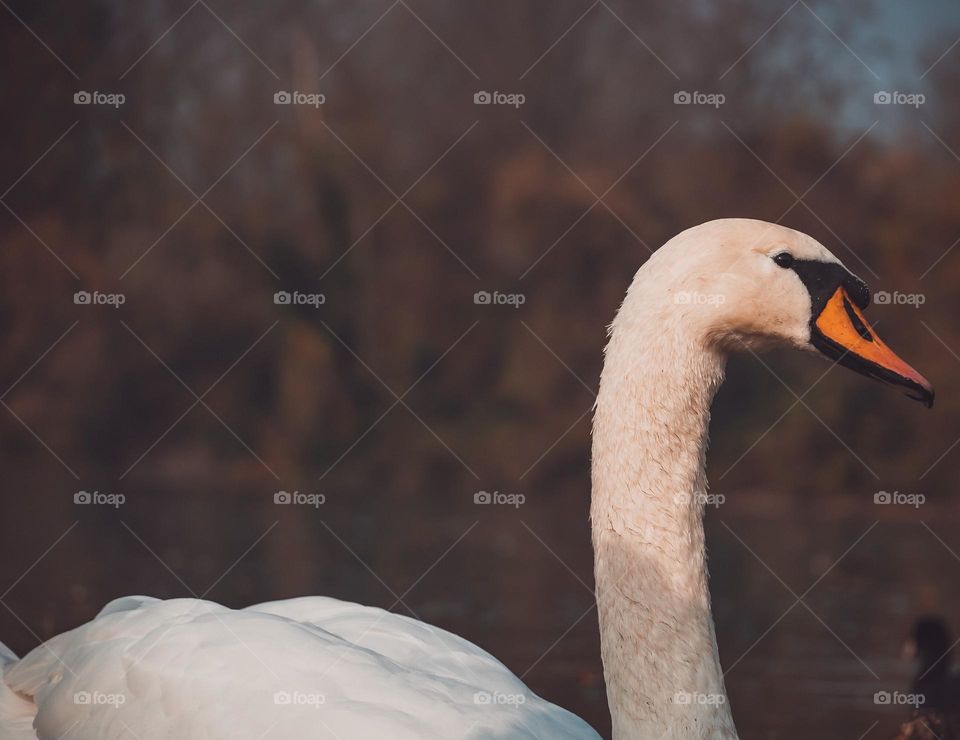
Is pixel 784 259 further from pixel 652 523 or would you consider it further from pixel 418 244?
pixel 418 244

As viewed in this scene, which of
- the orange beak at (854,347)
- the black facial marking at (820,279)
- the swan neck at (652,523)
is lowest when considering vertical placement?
the swan neck at (652,523)

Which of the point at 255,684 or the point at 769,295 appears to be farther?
the point at 255,684

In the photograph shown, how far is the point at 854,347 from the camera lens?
2.99m

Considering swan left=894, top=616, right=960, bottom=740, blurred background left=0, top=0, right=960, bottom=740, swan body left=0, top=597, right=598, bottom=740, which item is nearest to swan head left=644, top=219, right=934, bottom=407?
swan body left=0, top=597, right=598, bottom=740

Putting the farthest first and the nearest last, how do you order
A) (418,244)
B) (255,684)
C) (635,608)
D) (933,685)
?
(418,244) < (933,685) < (255,684) < (635,608)

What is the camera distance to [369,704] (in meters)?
3.01

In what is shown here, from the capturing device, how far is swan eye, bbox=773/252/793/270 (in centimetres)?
293

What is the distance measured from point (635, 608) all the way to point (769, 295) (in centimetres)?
71

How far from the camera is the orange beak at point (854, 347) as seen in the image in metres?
2.95

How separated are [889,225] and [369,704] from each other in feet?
59.5

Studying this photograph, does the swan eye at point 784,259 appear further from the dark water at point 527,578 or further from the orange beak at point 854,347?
the dark water at point 527,578

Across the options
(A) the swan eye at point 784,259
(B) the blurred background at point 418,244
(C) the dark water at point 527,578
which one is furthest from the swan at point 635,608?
(B) the blurred background at point 418,244

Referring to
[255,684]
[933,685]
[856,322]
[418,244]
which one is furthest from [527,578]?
[418,244]

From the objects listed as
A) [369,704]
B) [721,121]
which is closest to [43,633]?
[369,704]
